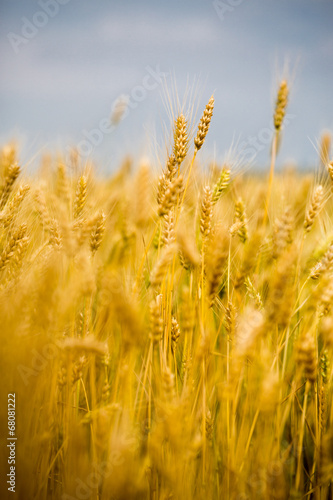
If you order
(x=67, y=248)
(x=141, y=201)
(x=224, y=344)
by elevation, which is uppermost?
(x=141, y=201)

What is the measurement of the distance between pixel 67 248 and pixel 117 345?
0.83 meters

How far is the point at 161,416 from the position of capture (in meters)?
0.92

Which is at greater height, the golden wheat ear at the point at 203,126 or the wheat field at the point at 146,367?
the golden wheat ear at the point at 203,126

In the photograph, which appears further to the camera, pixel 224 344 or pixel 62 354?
pixel 224 344

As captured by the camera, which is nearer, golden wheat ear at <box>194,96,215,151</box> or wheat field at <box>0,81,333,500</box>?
wheat field at <box>0,81,333,500</box>

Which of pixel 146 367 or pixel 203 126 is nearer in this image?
pixel 146 367

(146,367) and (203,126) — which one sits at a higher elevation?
(203,126)

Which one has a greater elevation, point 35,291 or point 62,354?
point 35,291

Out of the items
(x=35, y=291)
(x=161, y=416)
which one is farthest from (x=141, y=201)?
(x=161, y=416)

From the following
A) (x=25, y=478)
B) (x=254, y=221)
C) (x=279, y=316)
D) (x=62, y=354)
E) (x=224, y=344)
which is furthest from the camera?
(x=254, y=221)

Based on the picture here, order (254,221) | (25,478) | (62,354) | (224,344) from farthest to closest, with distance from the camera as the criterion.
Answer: (254,221) < (224,344) < (62,354) < (25,478)

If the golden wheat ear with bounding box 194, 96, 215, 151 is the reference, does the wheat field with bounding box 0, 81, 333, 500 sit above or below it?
below

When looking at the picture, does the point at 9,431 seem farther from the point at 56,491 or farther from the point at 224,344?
the point at 224,344

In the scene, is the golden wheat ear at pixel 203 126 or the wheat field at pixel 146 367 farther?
the golden wheat ear at pixel 203 126
